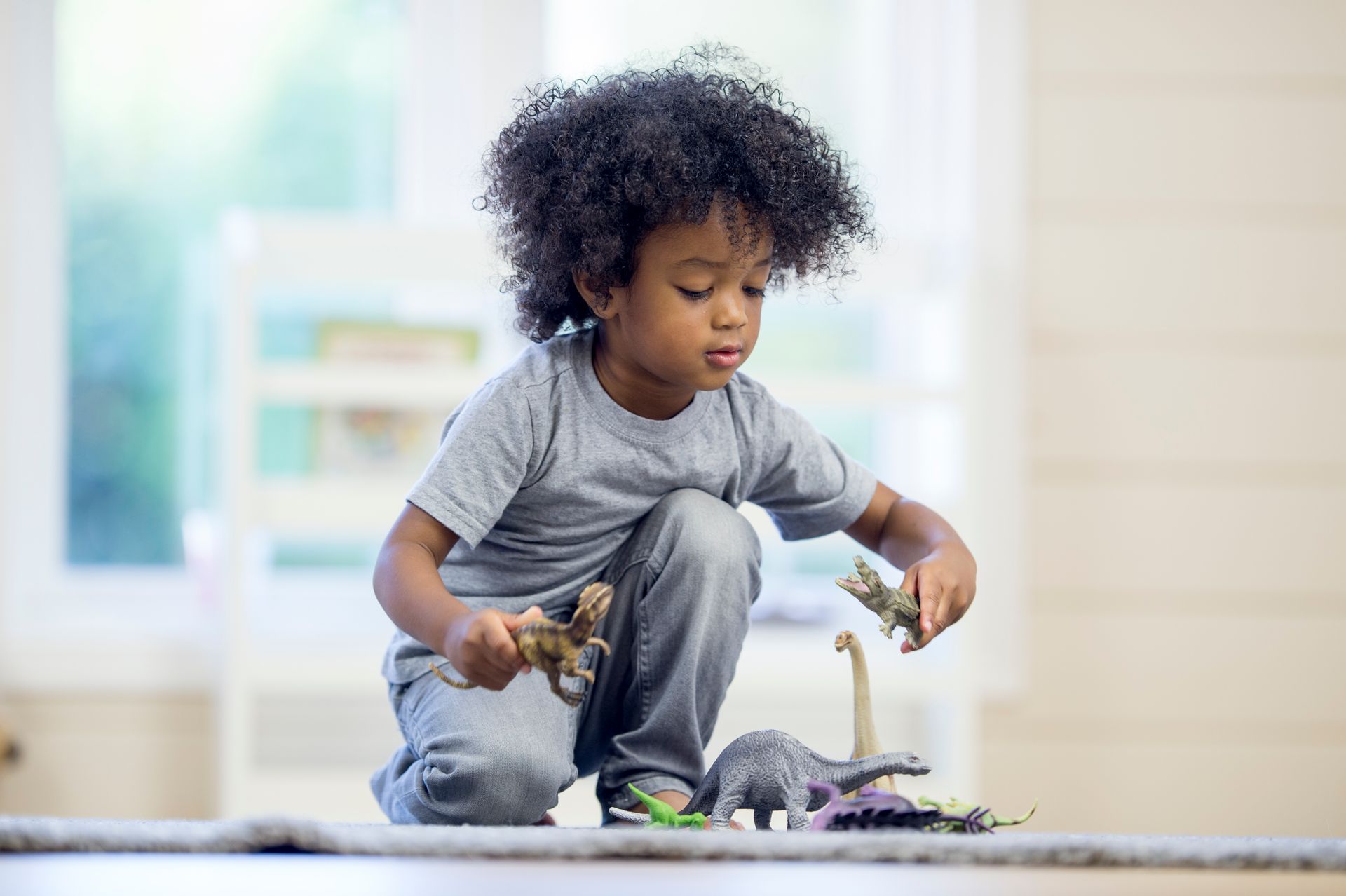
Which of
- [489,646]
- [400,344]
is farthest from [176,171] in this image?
[489,646]

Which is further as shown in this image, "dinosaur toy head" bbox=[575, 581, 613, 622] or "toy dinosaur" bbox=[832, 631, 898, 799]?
"toy dinosaur" bbox=[832, 631, 898, 799]

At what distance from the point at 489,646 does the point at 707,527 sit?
12.2 inches

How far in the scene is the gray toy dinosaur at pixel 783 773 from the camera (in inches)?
33.7

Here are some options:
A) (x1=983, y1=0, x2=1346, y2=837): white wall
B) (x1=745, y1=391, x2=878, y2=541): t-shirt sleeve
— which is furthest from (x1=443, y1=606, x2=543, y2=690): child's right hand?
(x1=983, y1=0, x2=1346, y2=837): white wall

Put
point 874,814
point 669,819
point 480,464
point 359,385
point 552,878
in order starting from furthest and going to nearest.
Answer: point 359,385 < point 480,464 < point 669,819 < point 874,814 < point 552,878

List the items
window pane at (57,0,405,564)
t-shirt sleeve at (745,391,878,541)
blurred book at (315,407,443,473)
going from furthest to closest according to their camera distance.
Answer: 1. window pane at (57,0,405,564)
2. blurred book at (315,407,443,473)
3. t-shirt sleeve at (745,391,878,541)

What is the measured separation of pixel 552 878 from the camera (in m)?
0.60

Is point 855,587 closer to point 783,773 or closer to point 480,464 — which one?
point 783,773

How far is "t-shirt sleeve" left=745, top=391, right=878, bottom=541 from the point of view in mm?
1110

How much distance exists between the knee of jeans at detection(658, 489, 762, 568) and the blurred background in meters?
0.90

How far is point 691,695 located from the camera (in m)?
1.03

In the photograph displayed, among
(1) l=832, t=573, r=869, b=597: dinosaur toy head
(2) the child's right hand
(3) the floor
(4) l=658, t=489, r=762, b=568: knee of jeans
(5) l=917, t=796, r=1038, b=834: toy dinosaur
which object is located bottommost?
(5) l=917, t=796, r=1038, b=834: toy dinosaur

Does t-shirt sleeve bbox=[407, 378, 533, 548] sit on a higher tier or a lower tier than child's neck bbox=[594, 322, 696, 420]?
lower

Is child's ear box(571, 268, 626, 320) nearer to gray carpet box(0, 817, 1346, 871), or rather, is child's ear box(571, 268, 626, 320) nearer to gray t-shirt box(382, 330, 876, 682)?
gray t-shirt box(382, 330, 876, 682)
